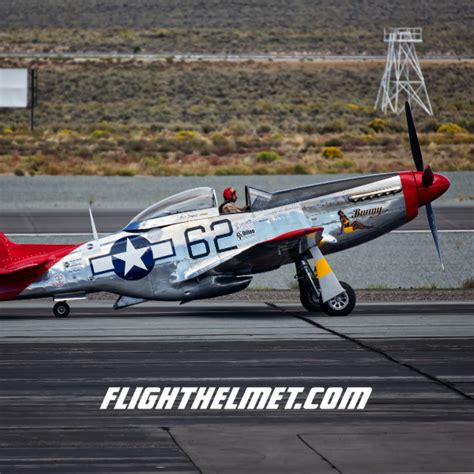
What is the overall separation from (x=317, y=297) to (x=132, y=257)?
2984mm

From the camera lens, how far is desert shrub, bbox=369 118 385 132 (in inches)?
2972

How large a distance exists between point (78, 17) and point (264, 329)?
14252 cm

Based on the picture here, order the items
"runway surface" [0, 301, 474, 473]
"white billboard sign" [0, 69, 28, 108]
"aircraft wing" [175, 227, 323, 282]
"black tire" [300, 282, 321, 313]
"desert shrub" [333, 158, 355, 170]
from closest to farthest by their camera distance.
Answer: "runway surface" [0, 301, 474, 473], "aircraft wing" [175, 227, 323, 282], "black tire" [300, 282, 321, 313], "desert shrub" [333, 158, 355, 170], "white billboard sign" [0, 69, 28, 108]

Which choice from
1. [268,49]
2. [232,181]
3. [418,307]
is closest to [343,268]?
[418,307]

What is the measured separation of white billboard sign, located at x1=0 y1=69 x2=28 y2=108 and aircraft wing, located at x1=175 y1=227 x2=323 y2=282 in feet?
180

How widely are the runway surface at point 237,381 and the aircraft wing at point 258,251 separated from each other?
777mm

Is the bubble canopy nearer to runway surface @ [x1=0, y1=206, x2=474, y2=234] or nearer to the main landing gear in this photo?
the main landing gear

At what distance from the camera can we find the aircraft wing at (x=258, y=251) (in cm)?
1819

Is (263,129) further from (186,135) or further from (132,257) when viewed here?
(132,257)

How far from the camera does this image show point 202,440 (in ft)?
34.3

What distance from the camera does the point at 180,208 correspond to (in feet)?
60.4

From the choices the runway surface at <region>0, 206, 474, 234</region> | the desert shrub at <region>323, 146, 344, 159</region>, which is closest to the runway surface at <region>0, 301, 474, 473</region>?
the runway surface at <region>0, 206, 474, 234</region>

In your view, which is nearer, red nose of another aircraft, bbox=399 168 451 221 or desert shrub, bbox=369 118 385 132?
red nose of another aircraft, bbox=399 168 451 221

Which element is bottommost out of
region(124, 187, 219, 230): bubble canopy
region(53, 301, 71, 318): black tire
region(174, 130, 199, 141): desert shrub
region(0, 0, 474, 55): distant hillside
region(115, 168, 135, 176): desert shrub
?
region(53, 301, 71, 318): black tire
